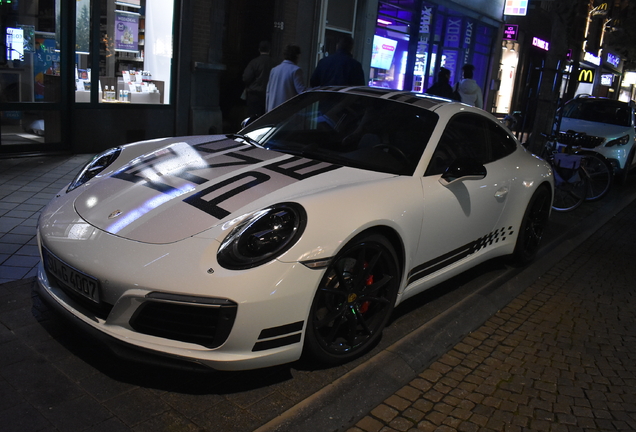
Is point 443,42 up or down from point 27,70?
up

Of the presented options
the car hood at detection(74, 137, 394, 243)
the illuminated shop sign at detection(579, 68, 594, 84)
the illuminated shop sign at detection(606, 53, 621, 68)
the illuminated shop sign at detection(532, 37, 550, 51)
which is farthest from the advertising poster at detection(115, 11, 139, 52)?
the illuminated shop sign at detection(606, 53, 621, 68)

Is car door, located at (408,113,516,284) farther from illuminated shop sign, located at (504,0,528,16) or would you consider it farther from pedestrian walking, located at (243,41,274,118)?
illuminated shop sign, located at (504,0,528,16)

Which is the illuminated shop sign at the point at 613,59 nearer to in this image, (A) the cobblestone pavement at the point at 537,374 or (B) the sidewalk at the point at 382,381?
(A) the cobblestone pavement at the point at 537,374

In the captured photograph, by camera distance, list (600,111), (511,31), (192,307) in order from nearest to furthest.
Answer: (192,307) → (600,111) → (511,31)

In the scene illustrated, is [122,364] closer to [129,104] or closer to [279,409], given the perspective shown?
[279,409]

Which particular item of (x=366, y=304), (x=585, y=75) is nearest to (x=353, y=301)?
(x=366, y=304)

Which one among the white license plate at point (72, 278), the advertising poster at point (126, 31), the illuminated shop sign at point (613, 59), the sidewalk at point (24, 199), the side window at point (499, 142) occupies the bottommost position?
the sidewalk at point (24, 199)

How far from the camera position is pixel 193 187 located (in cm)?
327

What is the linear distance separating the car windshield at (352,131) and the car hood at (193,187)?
20 centimetres

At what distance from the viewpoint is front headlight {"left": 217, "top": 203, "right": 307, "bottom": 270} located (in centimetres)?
274

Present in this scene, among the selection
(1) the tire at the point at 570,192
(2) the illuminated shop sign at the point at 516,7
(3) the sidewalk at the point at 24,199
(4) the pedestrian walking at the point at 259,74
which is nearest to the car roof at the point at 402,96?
(3) the sidewalk at the point at 24,199

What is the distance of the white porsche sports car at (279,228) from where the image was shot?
106 inches

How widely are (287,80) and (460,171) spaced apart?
4.75 metres

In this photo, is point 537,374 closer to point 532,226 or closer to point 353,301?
point 353,301
